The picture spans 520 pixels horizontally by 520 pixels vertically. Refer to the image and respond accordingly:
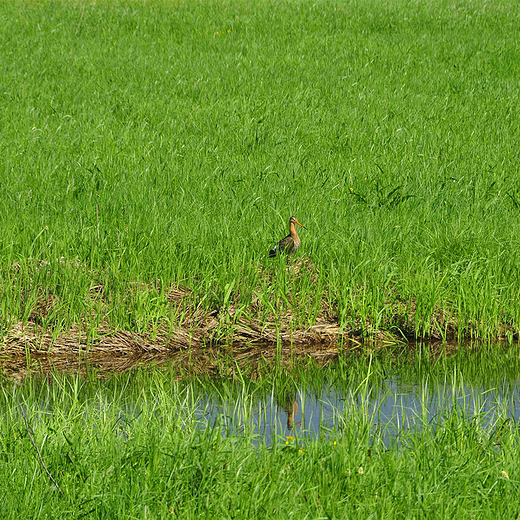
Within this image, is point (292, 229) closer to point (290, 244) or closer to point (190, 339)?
point (290, 244)

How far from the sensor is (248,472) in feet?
13.2

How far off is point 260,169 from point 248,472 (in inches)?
235

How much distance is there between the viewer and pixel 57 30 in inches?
692

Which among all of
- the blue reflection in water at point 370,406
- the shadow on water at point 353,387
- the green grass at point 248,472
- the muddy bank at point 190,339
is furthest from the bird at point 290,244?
the green grass at point 248,472

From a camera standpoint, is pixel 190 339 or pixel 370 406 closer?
pixel 370 406

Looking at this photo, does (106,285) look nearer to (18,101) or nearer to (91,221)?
(91,221)

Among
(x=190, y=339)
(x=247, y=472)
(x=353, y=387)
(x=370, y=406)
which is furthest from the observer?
(x=190, y=339)

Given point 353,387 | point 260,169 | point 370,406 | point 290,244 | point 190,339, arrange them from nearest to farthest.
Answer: point 370,406
point 353,387
point 190,339
point 290,244
point 260,169

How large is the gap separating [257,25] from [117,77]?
5.67 metres

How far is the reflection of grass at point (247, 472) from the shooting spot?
12.0 ft

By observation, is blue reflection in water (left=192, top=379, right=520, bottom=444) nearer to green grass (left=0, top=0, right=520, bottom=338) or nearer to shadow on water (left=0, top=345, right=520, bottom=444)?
shadow on water (left=0, top=345, right=520, bottom=444)

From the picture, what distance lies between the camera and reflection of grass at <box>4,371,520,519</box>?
12.0 ft

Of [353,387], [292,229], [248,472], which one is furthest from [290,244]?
[248,472]

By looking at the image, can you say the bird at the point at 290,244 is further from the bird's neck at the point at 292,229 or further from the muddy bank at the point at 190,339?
the muddy bank at the point at 190,339
